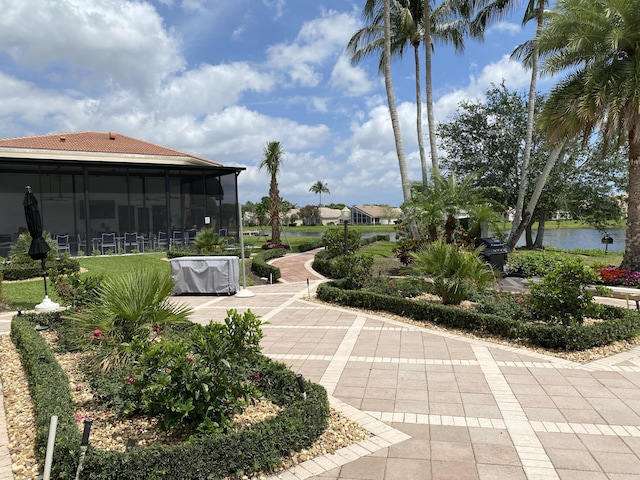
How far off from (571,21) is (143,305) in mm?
12490

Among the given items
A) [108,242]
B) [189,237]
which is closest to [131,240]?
[108,242]

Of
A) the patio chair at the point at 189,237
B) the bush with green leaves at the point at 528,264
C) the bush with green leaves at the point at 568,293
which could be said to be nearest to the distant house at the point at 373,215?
the patio chair at the point at 189,237

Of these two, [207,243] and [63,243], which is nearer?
[207,243]

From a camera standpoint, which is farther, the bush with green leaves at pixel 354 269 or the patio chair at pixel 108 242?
the patio chair at pixel 108 242

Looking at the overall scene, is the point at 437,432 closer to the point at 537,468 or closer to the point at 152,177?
the point at 537,468

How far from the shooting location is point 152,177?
76.6ft

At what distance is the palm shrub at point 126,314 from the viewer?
5.36 metres

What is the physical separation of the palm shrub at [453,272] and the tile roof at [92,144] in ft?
Result: 64.9

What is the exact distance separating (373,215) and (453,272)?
77368 mm

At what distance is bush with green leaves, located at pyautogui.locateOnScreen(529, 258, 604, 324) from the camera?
21.4ft

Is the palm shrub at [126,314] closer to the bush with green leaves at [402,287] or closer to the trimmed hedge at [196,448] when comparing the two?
the trimmed hedge at [196,448]

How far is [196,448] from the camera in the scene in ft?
Result: 10.2

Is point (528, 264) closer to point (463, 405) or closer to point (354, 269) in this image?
point (354, 269)

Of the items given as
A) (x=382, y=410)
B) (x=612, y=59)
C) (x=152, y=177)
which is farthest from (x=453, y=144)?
(x=382, y=410)
